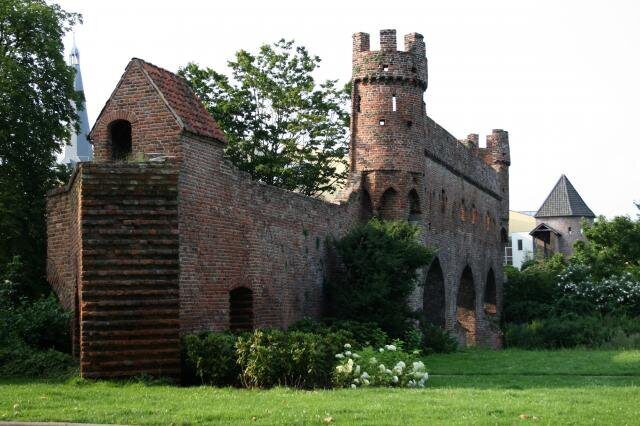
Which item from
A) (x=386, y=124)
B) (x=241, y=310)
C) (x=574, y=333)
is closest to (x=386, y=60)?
(x=386, y=124)

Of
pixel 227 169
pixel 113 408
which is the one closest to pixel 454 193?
pixel 227 169

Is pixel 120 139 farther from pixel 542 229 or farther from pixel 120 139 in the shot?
pixel 542 229

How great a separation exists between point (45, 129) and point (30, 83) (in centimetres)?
A: 154

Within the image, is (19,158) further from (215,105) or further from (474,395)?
(474,395)

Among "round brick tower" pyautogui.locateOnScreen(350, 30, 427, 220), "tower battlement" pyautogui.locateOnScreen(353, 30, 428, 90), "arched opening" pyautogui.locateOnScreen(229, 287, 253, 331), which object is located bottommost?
"arched opening" pyautogui.locateOnScreen(229, 287, 253, 331)

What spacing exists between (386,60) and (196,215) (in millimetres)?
12722

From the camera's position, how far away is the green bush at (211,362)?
50.2ft

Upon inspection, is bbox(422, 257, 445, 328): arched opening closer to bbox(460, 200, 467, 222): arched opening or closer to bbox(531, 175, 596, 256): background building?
bbox(460, 200, 467, 222): arched opening

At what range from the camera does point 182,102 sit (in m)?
18.9

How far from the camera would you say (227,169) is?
20.0 m

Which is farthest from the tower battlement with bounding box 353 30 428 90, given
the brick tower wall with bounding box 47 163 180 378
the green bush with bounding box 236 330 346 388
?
the green bush with bounding box 236 330 346 388

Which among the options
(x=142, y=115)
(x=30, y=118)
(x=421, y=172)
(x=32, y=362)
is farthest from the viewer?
(x=421, y=172)

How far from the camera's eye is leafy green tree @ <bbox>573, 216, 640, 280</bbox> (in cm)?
5503

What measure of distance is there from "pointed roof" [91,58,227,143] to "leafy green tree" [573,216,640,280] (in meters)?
38.9
